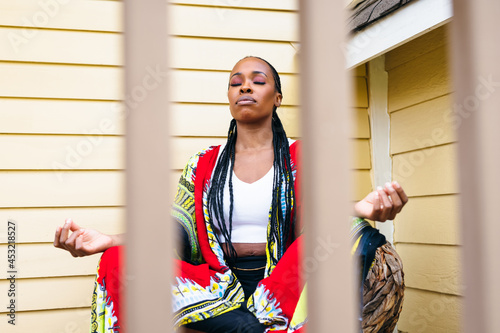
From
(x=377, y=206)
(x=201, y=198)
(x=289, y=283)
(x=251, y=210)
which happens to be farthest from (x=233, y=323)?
(x=377, y=206)

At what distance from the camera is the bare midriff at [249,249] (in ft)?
6.07

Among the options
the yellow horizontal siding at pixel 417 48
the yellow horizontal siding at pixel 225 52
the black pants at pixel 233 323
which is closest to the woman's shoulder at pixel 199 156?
the yellow horizontal siding at pixel 225 52

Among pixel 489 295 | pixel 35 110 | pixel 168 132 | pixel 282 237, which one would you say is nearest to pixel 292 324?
pixel 282 237

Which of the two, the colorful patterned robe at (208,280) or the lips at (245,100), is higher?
the lips at (245,100)

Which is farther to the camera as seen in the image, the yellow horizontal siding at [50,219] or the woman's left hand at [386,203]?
the yellow horizontal siding at [50,219]

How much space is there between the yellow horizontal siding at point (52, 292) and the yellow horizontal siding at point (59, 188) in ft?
1.14

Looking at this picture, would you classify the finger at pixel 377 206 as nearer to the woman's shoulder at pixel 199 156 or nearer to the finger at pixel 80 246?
the finger at pixel 80 246

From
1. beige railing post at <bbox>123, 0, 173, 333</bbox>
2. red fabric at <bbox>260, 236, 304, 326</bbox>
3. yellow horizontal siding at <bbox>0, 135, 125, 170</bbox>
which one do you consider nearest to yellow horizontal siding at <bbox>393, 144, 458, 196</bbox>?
red fabric at <bbox>260, 236, 304, 326</bbox>

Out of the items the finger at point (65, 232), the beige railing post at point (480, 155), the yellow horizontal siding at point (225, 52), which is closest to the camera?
the beige railing post at point (480, 155)

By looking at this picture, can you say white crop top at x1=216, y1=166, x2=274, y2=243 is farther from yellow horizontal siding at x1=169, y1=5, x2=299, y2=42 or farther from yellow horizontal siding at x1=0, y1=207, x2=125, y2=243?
yellow horizontal siding at x1=169, y1=5, x2=299, y2=42

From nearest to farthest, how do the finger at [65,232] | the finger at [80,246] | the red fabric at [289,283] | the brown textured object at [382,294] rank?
the finger at [65,232]
the finger at [80,246]
the red fabric at [289,283]
the brown textured object at [382,294]

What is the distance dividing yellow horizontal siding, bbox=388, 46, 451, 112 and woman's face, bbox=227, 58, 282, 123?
31.5 inches

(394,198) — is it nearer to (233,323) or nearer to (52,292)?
(233,323)

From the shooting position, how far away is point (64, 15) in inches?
92.2
